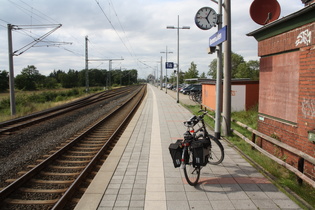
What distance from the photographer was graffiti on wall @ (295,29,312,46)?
15.7 feet

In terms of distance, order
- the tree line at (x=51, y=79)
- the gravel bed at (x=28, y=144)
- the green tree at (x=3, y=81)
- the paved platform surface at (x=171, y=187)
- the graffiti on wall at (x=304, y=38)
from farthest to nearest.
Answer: the tree line at (x=51, y=79) < the green tree at (x=3, y=81) < the gravel bed at (x=28, y=144) < the graffiti on wall at (x=304, y=38) < the paved platform surface at (x=171, y=187)

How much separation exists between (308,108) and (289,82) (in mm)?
1033

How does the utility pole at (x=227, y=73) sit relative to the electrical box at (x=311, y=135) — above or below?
above

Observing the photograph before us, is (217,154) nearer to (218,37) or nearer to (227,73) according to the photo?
(227,73)

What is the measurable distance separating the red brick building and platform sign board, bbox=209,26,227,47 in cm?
77

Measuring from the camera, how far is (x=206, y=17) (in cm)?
813

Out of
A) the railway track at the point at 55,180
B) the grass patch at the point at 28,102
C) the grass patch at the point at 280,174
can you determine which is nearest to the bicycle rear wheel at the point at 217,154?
the grass patch at the point at 280,174

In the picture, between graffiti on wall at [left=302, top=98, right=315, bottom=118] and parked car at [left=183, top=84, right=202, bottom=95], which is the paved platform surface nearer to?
graffiti on wall at [left=302, top=98, right=315, bottom=118]

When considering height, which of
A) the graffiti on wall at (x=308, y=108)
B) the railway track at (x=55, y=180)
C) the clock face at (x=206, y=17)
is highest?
the clock face at (x=206, y=17)

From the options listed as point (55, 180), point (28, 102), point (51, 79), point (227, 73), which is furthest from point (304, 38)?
point (51, 79)

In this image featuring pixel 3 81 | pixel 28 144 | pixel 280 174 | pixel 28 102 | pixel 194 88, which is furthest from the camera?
pixel 3 81

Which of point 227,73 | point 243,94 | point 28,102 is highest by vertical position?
point 227,73

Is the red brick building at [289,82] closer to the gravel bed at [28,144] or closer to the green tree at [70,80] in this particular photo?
the gravel bed at [28,144]

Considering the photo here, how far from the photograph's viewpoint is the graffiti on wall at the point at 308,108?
463 centimetres
